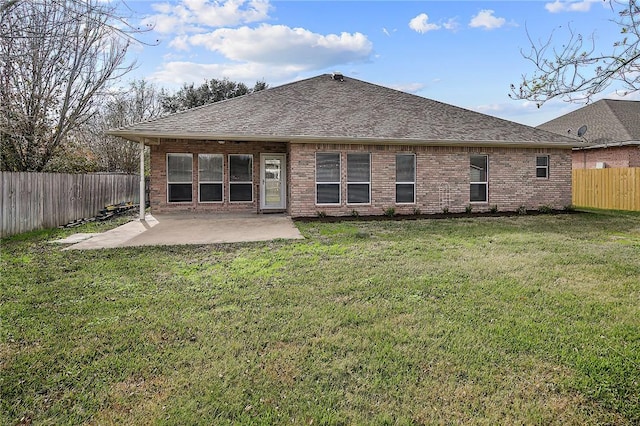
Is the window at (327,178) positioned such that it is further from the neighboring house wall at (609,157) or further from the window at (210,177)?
the neighboring house wall at (609,157)

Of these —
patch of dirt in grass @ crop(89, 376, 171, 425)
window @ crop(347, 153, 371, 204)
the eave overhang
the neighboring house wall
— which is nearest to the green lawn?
patch of dirt in grass @ crop(89, 376, 171, 425)

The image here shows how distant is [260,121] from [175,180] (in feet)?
12.3

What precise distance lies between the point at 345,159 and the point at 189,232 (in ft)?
18.3

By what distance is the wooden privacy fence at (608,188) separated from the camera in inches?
598

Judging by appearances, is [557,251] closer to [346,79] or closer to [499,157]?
[499,157]

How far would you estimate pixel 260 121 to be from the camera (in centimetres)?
1240

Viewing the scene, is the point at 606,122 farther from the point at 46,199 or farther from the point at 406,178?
the point at 46,199

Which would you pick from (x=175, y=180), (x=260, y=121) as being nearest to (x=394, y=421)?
(x=260, y=121)

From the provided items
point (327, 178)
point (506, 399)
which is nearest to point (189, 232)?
point (327, 178)

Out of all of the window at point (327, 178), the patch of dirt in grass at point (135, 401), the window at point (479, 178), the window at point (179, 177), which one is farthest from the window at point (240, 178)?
the patch of dirt in grass at point (135, 401)

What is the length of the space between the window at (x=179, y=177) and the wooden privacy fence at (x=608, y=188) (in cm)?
1675

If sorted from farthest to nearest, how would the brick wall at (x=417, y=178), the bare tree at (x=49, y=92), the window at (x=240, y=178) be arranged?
the window at (x=240, y=178)
the brick wall at (x=417, y=178)
the bare tree at (x=49, y=92)

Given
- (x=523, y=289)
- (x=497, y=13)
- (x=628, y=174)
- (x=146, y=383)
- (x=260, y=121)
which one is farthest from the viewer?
(x=628, y=174)

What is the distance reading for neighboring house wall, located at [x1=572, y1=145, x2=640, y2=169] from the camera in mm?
17297
